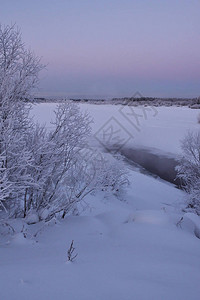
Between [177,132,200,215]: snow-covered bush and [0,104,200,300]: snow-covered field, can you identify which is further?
[177,132,200,215]: snow-covered bush

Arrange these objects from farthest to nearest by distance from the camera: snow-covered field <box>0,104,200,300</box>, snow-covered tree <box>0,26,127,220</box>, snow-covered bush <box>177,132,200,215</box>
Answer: snow-covered bush <box>177,132,200,215</box> → snow-covered tree <box>0,26,127,220</box> → snow-covered field <box>0,104,200,300</box>

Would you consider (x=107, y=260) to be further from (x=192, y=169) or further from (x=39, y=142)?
(x=192, y=169)

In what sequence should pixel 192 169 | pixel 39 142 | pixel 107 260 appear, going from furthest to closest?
pixel 192 169 < pixel 39 142 < pixel 107 260

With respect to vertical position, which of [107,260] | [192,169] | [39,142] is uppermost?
[39,142]

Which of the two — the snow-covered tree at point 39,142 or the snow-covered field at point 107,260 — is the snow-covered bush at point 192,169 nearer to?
the snow-covered field at point 107,260

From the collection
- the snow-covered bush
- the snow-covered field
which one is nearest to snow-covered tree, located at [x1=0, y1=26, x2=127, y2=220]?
the snow-covered field

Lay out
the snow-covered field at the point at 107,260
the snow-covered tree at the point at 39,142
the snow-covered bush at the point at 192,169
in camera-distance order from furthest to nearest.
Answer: the snow-covered bush at the point at 192,169 < the snow-covered tree at the point at 39,142 < the snow-covered field at the point at 107,260

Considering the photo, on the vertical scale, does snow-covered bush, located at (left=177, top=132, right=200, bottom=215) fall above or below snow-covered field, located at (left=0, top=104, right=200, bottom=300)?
below

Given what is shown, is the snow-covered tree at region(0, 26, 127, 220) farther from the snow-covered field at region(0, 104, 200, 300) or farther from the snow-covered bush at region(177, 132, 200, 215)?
the snow-covered bush at region(177, 132, 200, 215)

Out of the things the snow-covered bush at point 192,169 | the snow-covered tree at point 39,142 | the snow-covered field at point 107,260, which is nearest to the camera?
the snow-covered field at point 107,260

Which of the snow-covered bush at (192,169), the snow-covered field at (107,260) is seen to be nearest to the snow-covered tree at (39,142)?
the snow-covered field at (107,260)

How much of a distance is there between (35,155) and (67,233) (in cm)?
132

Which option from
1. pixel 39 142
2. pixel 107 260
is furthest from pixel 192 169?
pixel 107 260

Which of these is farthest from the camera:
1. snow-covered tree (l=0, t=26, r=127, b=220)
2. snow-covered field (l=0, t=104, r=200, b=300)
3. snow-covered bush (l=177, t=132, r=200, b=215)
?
snow-covered bush (l=177, t=132, r=200, b=215)
